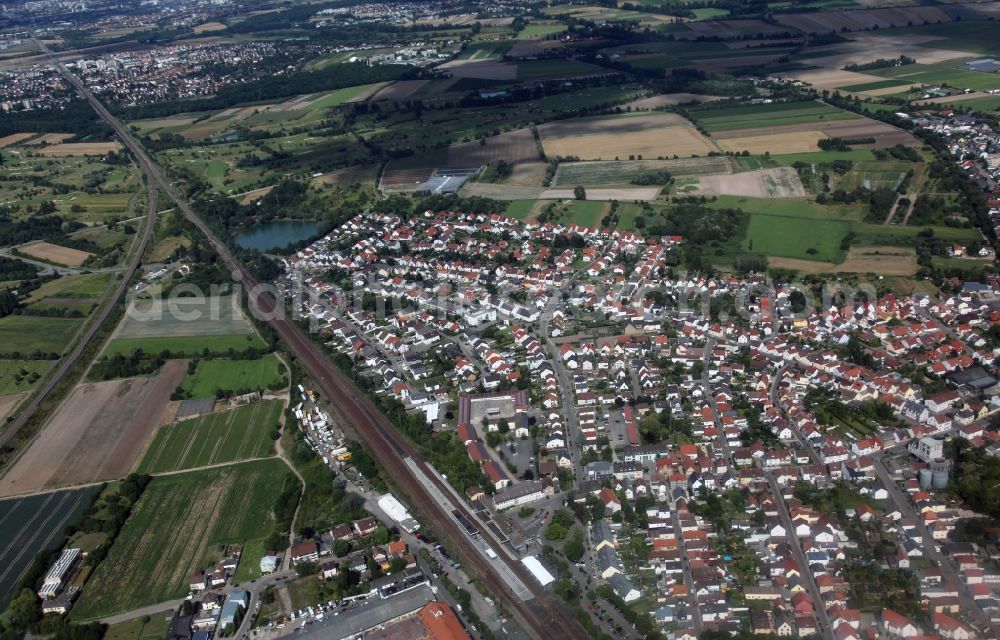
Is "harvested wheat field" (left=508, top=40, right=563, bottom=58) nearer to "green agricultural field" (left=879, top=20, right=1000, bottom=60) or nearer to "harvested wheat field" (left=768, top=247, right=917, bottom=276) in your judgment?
"green agricultural field" (left=879, top=20, right=1000, bottom=60)

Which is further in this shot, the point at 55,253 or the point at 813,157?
the point at 813,157

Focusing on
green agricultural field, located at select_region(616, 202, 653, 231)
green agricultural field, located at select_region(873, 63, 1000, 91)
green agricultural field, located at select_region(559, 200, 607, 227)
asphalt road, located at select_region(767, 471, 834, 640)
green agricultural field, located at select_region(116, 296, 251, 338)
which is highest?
green agricultural field, located at select_region(873, 63, 1000, 91)

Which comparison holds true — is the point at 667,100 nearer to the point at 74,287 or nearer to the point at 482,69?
the point at 482,69

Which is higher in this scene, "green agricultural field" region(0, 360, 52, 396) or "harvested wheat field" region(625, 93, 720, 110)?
"harvested wheat field" region(625, 93, 720, 110)

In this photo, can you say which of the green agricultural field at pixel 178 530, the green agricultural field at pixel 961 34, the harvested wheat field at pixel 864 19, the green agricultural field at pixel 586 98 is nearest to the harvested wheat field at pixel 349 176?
the green agricultural field at pixel 586 98

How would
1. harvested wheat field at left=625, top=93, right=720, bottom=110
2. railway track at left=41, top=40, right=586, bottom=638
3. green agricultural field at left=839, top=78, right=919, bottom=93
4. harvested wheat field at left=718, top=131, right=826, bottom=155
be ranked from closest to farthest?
1. railway track at left=41, top=40, right=586, bottom=638
2. harvested wheat field at left=718, top=131, right=826, bottom=155
3. green agricultural field at left=839, top=78, right=919, bottom=93
4. harvested wheat field at left=625, top=93, right=720, bottom=110

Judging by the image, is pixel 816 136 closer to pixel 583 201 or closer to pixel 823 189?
pixel 823 189

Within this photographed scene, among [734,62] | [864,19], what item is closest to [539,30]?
[734,62]

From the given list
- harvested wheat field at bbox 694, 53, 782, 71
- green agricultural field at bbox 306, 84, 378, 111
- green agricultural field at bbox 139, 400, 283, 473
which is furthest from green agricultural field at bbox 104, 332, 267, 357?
harvested wheat field at bbox 694, 53, 782, 71

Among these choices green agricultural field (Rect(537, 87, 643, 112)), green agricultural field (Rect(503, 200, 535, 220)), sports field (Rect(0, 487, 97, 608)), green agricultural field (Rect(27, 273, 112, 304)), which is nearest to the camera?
sports field (Rect(0, 487, 97, 608))
